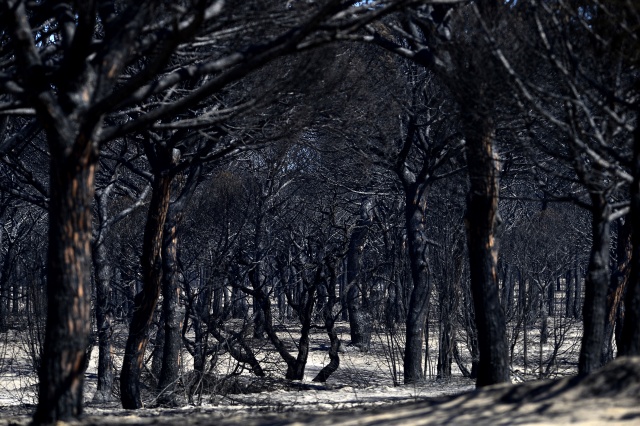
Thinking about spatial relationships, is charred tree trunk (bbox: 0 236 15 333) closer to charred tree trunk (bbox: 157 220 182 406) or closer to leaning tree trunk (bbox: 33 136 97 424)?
charred tree trunk (bbox: 157 220 182 406)

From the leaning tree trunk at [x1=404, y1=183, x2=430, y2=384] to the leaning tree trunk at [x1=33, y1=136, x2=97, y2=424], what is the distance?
9.92 meters

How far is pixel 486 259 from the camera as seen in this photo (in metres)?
9.28

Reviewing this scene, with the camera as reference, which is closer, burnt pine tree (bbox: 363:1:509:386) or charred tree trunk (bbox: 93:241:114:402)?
burnt pine tree (bbox: 363:1:509:386)

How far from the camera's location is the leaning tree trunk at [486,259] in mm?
9188

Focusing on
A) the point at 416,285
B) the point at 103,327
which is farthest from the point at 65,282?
the point at 416,285

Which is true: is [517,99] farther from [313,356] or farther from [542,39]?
[313,356]

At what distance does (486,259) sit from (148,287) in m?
4.87

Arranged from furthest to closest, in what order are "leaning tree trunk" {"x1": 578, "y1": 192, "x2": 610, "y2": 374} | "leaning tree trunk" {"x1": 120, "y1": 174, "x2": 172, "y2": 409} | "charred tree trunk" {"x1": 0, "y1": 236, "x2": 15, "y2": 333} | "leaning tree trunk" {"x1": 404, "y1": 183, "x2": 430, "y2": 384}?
1. "charred tree trunk" {"x1": 0, "y1": 236, "x2": 15, "y2": 333}
2. "leaning tree trunk" {"x1": 404, "y1": 183, "x2": 430, "y2": 384}
3. "leaning tree trunk" {"x1": 120, "y1": 174, "x2": 172, "y2": 409}
4. "leaning tree trunk" {"x1": 578, "y1": 192, "x2": 610, "y2": 374}

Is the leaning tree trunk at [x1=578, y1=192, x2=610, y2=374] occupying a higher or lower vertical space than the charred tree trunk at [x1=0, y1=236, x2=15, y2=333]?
lower

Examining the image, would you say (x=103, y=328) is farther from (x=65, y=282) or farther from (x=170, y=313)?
(x=65, y=282)

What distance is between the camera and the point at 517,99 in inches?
318

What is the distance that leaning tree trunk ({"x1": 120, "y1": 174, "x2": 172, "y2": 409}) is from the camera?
11797 millimetres

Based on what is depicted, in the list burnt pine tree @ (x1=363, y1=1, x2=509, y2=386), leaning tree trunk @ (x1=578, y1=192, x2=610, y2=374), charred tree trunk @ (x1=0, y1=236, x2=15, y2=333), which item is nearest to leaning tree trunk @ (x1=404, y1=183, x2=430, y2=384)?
burnt pine tree @ (x1=363, y1=1, x2=509, y2=386)

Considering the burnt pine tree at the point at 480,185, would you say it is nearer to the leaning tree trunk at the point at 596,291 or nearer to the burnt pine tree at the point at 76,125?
the leaning tree trunk at the point at 596,291
